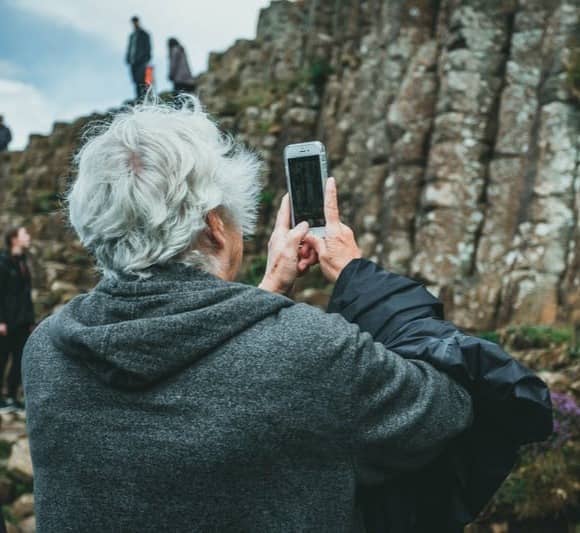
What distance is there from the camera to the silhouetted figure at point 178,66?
20.0 m

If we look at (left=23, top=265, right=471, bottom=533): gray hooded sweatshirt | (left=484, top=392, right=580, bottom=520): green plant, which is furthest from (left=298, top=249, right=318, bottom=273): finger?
(left=484, top=392, right=580, bottom=520): green plant

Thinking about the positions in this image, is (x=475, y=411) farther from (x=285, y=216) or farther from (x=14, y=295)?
(x=14, y=295)

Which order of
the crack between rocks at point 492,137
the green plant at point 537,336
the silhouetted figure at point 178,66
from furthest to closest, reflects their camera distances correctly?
the silhouetted figure at point 178,66, the crack between rocks at point 492,137, the green plant at point 537,336

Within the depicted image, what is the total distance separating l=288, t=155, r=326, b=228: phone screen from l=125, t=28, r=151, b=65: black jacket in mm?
18338

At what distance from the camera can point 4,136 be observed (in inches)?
853

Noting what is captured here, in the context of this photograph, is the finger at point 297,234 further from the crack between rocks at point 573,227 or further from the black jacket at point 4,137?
the black jacket at point 4,137

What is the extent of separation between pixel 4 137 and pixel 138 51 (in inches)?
212

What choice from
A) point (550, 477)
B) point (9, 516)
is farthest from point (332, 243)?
point (9, 516)

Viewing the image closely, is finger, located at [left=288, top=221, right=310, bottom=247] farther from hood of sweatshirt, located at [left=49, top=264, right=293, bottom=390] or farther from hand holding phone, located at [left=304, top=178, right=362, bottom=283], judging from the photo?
hood of sweatshirt, located at [left=49, top=264, right=293, bottom=390]

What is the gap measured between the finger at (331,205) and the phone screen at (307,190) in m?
0.05

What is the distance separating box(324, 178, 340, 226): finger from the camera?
2113 mm

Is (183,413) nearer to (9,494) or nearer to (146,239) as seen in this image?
(146,239)

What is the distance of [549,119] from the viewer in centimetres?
965

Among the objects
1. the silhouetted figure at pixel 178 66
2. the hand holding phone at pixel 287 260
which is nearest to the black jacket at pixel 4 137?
the silhouetted figure at pixel 178 66
